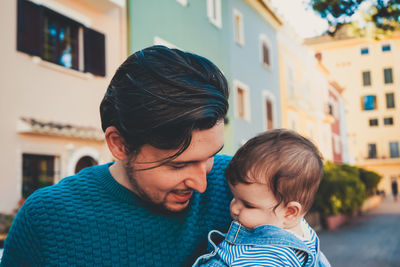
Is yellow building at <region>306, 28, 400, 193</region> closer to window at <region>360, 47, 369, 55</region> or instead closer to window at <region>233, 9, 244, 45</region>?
window at <region>360, 47, 369, 55</region>

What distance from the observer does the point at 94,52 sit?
10820mm

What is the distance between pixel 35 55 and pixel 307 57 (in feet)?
68.1

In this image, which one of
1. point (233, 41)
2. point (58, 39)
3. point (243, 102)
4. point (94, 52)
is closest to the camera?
point (58, 39)

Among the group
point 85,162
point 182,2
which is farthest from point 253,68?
point 85,162

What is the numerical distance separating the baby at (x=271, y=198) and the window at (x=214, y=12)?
46.0 ft

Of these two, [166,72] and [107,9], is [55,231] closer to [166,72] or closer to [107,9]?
[166,72]

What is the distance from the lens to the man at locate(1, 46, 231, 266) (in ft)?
5.80

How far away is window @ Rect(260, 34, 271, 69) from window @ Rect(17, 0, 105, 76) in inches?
426

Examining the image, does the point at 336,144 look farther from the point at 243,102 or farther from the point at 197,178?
the point at 197,178

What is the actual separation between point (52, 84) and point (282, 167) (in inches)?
331

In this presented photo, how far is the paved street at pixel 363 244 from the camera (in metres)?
9.53

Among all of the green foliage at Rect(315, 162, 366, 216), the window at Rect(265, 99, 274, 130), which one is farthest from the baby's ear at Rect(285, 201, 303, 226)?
the window at Rect(265, 99, 274, 130)

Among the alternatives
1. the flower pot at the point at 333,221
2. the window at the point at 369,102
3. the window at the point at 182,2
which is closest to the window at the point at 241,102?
the window at the point at 182,2

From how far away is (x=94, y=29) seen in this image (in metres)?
10.9
